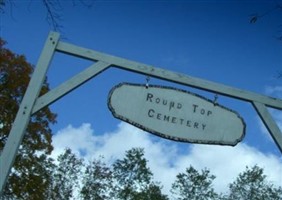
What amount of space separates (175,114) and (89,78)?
0.87 metres

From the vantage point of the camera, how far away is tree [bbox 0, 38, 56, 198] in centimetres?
1981

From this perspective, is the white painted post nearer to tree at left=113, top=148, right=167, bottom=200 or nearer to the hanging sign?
the hanging sign

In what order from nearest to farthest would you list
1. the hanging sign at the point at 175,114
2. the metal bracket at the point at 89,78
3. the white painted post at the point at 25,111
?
the white painted post at the point at 25,111 < the metal bracket at the point at 89,78 < the hanging sign at the point at 175,114

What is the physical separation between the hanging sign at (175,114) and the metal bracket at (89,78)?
14cm

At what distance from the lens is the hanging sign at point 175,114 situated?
13.7 feet

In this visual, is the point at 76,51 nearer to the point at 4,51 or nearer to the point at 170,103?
the point at 170,103

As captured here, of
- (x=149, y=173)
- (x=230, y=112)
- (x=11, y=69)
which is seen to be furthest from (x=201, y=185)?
(x=230, y=112)

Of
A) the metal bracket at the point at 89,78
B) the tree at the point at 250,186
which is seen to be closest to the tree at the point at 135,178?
the tree at the point at 250,186

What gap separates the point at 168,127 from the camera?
13.7ft

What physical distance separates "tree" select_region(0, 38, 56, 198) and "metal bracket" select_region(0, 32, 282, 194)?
623 inches

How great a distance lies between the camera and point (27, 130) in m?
20.8

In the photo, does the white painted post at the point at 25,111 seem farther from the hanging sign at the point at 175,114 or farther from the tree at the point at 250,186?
the tree at the point at 250,186

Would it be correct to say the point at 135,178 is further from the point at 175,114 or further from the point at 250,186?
the point at 175,114

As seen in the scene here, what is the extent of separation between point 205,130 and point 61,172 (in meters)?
29.8
